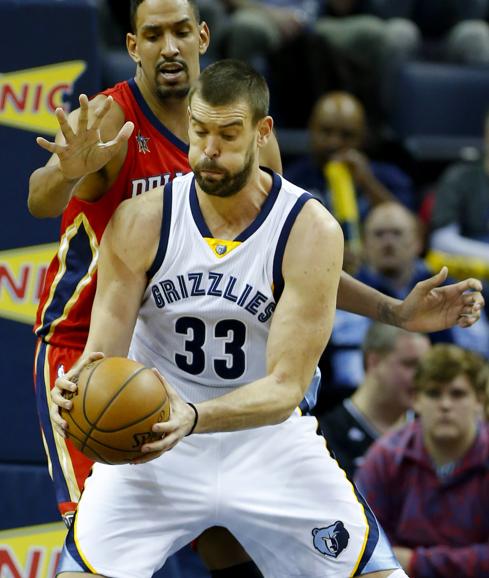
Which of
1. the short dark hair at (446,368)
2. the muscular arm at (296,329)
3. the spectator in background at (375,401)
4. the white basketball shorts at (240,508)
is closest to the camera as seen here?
the muscular arm at (296,329)

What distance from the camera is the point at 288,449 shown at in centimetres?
419

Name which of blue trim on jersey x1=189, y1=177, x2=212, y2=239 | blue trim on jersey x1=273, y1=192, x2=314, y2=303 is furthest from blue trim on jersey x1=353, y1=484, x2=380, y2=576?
blue trim on jersey x1=189, y1=177, x2=212, y2=239

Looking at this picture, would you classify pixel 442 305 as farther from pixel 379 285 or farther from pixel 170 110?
pixel 379 285

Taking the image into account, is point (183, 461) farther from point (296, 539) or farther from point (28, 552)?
point (28, 552)

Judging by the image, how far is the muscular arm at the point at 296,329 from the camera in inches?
154

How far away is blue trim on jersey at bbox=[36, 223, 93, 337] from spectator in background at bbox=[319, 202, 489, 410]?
284 cm

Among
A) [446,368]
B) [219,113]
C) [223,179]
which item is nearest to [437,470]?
[446,368]

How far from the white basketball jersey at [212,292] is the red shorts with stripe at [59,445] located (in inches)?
21.2

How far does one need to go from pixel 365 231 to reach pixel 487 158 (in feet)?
4.12

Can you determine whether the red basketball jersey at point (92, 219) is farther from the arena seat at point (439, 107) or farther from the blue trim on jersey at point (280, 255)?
the arena seat at point (439, 107)

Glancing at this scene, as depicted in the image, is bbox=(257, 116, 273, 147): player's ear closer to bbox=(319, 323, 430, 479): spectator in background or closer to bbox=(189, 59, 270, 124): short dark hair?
bbox=(189, 59, 270, 124): short dark hair

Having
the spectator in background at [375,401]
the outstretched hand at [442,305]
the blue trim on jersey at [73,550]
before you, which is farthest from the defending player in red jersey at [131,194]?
the spectator in background at [375,401]

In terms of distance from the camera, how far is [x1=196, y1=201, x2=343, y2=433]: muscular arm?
392 cm

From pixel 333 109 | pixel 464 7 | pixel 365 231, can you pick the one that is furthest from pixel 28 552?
pixel 464 7
